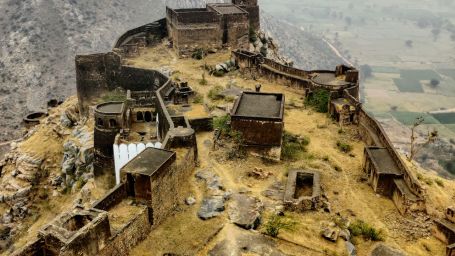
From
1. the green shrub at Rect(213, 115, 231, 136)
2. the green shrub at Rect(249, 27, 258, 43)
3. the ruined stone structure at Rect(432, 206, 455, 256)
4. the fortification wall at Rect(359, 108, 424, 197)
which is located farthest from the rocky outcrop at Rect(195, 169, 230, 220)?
the green shrub at Rect(249, 27, 258, 43)

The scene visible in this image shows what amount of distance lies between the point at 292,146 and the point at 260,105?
2.86 metres

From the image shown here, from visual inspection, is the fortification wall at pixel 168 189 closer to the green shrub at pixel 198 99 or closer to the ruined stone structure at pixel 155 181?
the ruined stone structure at pixel 155 181

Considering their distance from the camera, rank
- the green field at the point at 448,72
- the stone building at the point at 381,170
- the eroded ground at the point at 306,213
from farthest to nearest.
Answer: the green field at the point at 448,72 < the stone building at the point at 381,170 < the eroded ground at the point at 306,213

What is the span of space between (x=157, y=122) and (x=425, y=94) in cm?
8613

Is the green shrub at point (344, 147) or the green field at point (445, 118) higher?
the green shrub at point (344, 147)

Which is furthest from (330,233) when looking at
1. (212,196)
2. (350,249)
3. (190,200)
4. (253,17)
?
(253,17)

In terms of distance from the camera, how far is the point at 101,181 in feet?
96.8

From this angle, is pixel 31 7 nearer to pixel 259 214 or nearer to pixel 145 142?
pixel 145 142

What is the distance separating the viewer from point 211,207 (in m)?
20.0

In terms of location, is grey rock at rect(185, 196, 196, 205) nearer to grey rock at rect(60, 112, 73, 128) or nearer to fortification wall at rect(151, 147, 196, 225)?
fortification wall at rect(151, 147, 196, 225)

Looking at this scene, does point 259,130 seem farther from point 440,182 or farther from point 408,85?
point 408,85

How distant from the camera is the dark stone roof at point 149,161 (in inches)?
717

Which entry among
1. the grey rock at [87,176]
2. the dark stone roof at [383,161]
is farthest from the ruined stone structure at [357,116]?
the grey rock at [87,176]

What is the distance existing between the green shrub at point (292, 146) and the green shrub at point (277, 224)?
6295 mm
